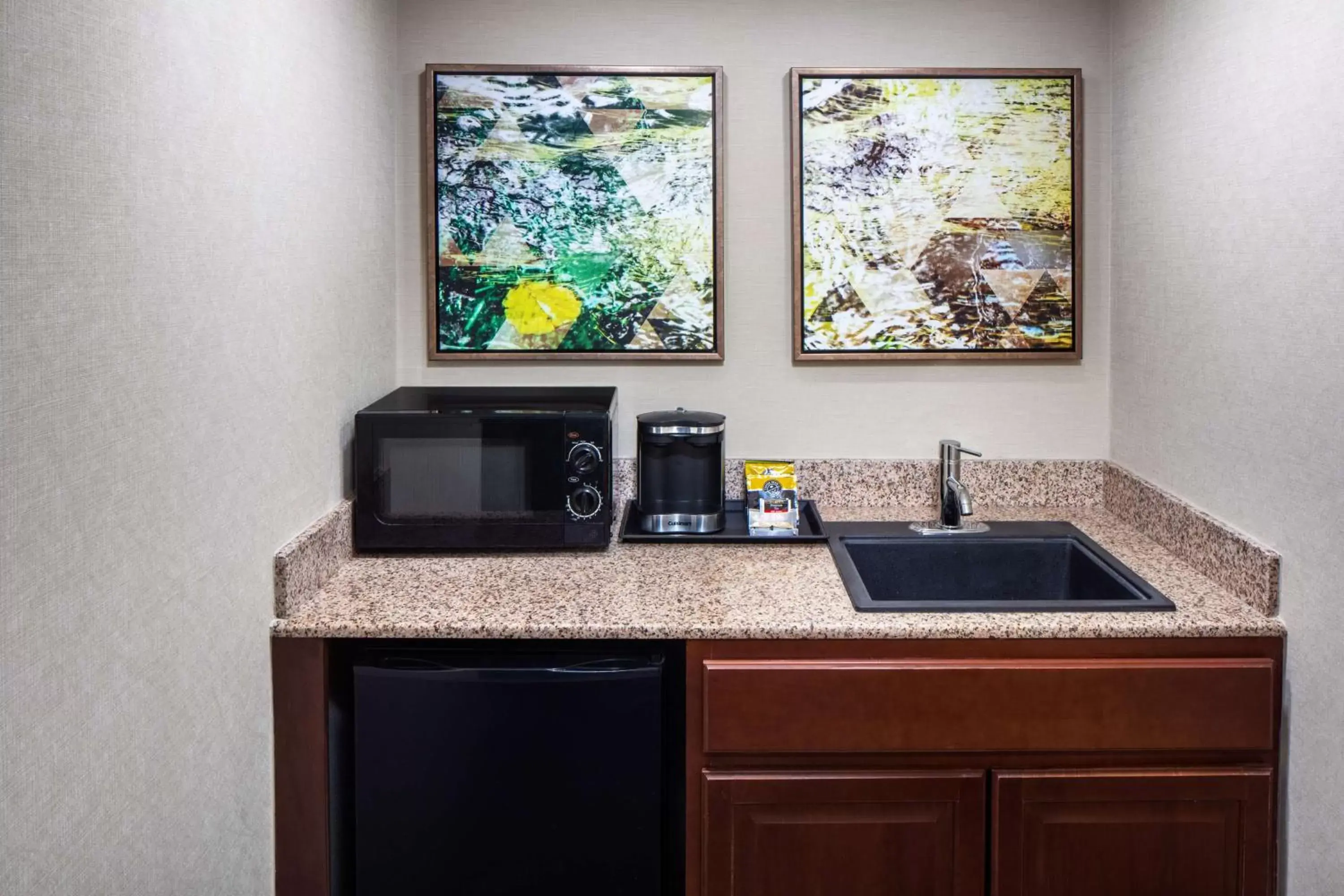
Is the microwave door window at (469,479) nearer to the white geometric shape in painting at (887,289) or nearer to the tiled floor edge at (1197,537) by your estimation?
the white geometric shape in painting at (887,289)

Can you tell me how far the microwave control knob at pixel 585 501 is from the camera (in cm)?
211

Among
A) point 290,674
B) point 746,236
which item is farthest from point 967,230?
point 290,674

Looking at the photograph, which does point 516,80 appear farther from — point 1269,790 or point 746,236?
point 1269,790

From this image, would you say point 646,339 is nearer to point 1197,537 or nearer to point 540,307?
point 540,307

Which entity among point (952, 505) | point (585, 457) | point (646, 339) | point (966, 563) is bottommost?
point (966, 563)

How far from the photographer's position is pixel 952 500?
7.70ft

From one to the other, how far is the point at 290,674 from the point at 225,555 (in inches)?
12.7

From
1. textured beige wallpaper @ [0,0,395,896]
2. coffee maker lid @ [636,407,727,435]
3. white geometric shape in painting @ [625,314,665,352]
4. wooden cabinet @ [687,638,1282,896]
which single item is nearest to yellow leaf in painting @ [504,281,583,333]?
white geometric shape in painting @ [625,314,665,352]

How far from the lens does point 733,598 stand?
1910mm

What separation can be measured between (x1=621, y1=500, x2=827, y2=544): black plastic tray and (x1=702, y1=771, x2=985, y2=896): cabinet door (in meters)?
0.57

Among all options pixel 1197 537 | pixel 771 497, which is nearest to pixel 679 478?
pixel 771 497

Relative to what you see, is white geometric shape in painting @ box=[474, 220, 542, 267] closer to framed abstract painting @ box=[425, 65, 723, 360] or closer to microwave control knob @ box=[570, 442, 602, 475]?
framed abstract painting @ box=[425, 65, 723, 360]

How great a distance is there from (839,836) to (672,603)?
1.54ft

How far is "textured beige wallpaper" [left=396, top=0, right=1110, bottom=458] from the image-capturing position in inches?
97.1
